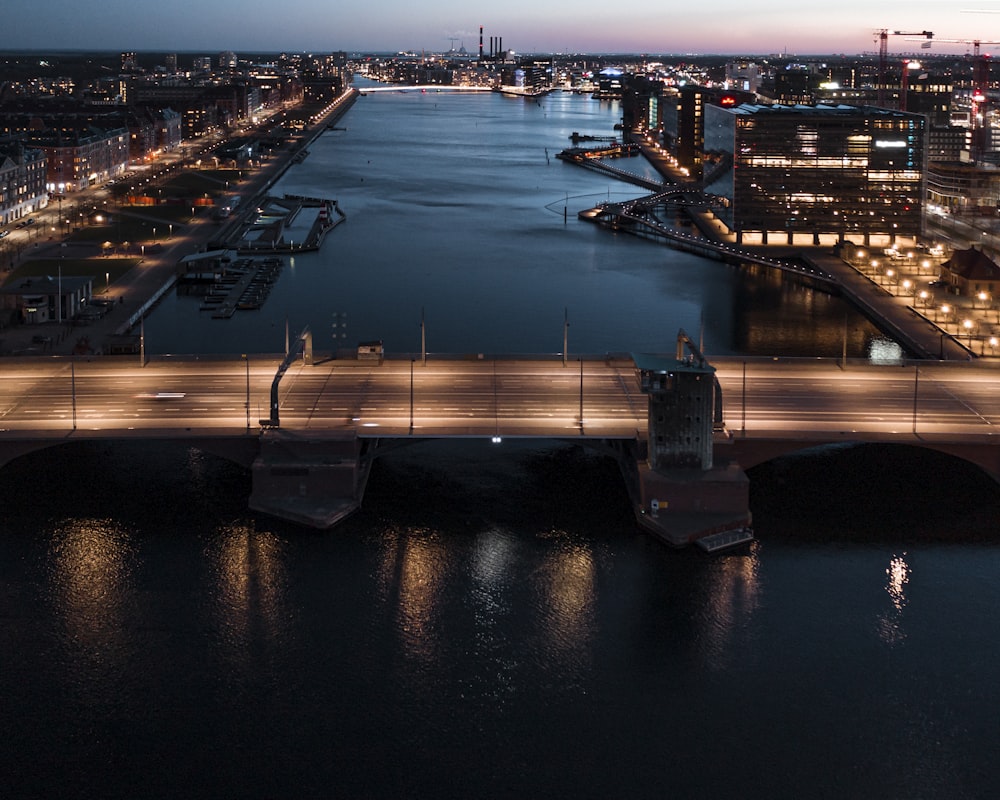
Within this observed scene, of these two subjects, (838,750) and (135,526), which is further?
(135,526)

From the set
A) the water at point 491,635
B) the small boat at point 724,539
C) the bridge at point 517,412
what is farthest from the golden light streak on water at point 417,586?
the small boat at point 724,539

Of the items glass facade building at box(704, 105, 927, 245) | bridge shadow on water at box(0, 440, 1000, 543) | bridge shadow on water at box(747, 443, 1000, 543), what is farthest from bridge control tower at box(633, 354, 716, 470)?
glass facade building at box(704, 105, 927, 245)

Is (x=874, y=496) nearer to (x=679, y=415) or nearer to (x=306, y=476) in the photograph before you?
(x=679, y=415)

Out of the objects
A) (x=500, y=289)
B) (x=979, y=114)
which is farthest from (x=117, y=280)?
(x=979, y=114)

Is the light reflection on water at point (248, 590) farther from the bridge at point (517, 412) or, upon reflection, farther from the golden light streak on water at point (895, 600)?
the golden light streak on water at point (895, 600)

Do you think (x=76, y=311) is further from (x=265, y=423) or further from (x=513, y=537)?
(x=513, y=537)

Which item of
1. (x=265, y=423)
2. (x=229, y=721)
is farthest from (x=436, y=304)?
(x=229, y=721)

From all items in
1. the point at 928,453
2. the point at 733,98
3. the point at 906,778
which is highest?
the point at 733,98
